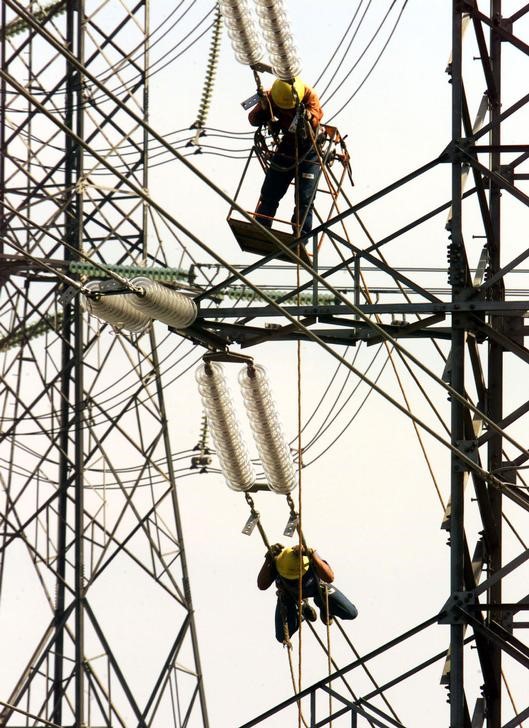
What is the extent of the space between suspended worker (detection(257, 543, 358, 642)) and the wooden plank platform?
274 centimetres

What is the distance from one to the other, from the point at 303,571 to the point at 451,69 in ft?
16.2

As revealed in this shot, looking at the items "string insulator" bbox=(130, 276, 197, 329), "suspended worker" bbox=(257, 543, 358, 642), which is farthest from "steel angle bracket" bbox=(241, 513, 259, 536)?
"string insulator" bbox=(130, 276, 197, 329)

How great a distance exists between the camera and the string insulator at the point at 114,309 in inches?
626

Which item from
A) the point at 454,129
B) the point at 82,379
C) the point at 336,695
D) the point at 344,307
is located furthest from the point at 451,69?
the point at 82,379

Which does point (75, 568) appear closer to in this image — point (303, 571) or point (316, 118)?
point (303, 571)

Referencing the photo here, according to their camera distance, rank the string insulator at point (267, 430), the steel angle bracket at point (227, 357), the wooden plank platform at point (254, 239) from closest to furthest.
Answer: the steel angle bracket at point (227, 357), the wooden plank platform at point (254, 239), the string insulator at point (267, 430)

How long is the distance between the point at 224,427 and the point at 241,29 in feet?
11.8

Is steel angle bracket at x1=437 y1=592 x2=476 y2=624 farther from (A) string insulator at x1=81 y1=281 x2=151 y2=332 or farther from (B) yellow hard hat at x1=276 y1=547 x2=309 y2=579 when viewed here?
(B) yellow hard hat at x1=276 y1=547 x2=309 y2=579

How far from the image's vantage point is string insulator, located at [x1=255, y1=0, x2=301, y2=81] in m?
18.9

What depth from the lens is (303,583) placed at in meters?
19.6

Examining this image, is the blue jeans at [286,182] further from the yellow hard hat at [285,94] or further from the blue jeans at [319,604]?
the blue jeans at [319,604]

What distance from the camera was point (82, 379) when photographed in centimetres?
2589

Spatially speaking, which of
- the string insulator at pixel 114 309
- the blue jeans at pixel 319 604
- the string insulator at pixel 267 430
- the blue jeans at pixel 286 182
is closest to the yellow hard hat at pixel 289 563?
the blue jeans at pixel 319 604

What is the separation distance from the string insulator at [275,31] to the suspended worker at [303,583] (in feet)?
13.1
